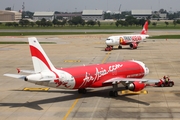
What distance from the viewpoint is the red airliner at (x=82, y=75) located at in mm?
36406

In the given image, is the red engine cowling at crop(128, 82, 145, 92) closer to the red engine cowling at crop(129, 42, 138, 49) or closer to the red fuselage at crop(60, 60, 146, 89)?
the red fuselage at crop(60, 60, 146, 89)

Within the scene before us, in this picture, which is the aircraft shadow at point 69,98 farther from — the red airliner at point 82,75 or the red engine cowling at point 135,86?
the red engine cowling at point 135,86

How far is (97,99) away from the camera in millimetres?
40781

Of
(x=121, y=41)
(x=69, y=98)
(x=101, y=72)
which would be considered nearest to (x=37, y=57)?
(x=69, y=98)

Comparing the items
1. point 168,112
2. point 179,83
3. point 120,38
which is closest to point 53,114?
point 168,112

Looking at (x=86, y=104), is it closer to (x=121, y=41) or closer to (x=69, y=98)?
(x=69, y=98)

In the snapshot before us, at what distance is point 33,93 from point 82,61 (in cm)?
2931

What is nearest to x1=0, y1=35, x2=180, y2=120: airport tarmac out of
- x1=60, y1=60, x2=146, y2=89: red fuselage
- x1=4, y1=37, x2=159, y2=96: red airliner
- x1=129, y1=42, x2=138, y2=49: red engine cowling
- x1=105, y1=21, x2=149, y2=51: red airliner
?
x1=4, y1=37, x2=159, y2=96: red airliner

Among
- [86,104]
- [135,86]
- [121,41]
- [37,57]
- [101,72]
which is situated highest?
[37,57]

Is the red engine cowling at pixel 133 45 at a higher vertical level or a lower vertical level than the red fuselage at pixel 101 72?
lower

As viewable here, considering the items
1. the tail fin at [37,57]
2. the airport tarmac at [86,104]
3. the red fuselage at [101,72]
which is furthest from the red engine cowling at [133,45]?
the tail fin at [37,57]

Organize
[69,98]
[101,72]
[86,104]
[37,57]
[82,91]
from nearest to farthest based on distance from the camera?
1. [37,57]
2. [86,104]
3. [69,98]
4. [101,72]
5. [82,91]

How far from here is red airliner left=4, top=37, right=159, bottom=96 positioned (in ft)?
119

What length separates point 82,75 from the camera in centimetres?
3956
